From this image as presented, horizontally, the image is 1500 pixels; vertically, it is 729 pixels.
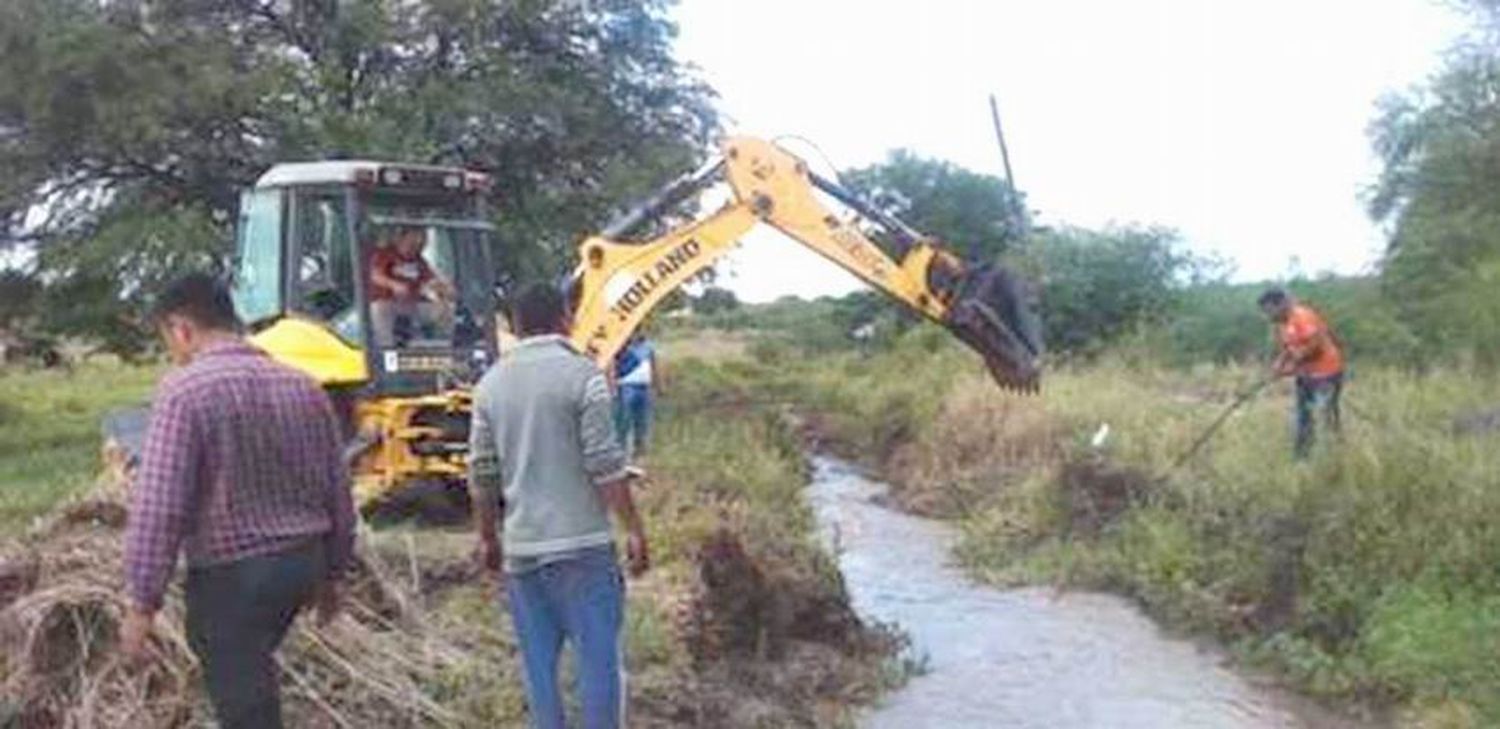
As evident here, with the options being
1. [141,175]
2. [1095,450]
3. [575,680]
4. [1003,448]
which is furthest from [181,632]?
[141,175]

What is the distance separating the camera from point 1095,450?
15914mm

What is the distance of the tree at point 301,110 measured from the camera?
23.0 meters

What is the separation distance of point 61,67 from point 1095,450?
13.3 m

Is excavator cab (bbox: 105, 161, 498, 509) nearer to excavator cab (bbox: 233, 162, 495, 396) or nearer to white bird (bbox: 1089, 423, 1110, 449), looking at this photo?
excavator cab (bbox: 233, 162, 495, 396)

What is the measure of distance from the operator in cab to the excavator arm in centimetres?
110

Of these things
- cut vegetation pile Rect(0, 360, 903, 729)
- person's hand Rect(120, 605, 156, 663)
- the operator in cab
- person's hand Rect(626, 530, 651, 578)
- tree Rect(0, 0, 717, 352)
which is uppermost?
tree Rect(0, 0, 717, 352)

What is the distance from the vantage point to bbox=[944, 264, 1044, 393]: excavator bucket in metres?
13.4

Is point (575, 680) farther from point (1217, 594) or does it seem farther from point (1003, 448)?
point (1003, 448)

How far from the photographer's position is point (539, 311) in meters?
6.85

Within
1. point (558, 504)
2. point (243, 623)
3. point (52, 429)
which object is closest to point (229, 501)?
point (243, 623)

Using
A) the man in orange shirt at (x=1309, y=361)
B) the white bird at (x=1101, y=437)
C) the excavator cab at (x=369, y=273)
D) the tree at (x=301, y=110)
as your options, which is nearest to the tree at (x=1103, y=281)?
the tree at (x=301, y=110)

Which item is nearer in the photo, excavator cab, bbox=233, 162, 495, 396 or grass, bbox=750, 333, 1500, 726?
grass, bbox=750, 333, 1500, 726

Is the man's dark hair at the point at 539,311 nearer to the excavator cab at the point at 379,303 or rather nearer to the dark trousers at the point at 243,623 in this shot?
the dark trousers at the point at 243,623

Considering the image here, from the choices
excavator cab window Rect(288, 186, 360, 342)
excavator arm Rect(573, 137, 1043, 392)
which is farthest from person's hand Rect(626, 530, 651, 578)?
excavator arm Rect(573, 137, 1043, 392)
